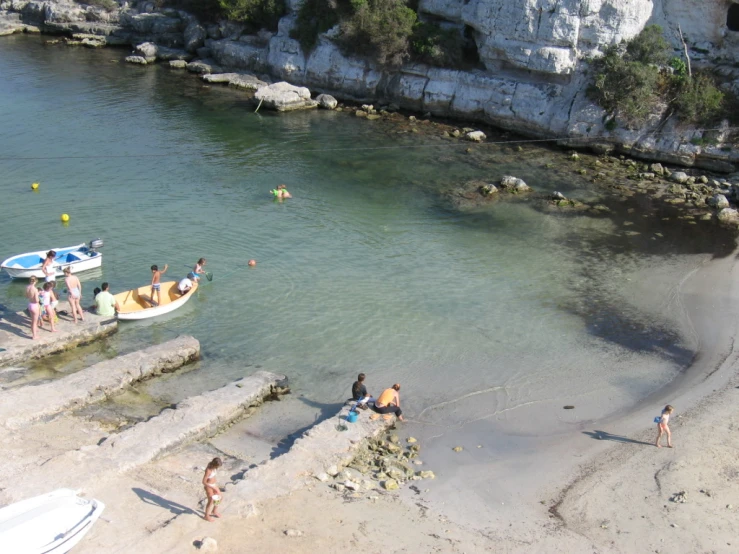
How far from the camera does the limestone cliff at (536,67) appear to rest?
3744cm

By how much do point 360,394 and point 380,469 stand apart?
2.30 meters

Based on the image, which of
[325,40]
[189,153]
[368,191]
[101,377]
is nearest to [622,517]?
[101,377]

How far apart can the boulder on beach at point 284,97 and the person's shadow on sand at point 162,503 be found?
108 ft

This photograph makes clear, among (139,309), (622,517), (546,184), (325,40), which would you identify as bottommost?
(139,309)

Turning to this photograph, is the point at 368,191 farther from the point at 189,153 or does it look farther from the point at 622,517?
the point at 622,517

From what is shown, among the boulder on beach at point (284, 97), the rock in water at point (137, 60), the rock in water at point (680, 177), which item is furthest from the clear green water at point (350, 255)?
the rock in water at point (137, 60)

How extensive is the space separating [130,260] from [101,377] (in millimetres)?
7970

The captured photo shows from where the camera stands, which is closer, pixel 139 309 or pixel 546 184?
pixel 139 309

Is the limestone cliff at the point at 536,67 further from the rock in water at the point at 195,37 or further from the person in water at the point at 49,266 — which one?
the person in water at the point at 49,266

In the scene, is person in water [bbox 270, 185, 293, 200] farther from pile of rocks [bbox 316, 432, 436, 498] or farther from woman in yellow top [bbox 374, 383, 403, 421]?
pile of rocks [bbox 316, 432, 436, 498]

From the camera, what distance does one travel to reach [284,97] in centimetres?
4347

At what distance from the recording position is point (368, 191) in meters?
32.6

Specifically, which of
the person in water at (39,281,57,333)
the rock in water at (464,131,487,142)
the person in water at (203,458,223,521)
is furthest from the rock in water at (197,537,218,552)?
the rock in water at (464,131,487,142)

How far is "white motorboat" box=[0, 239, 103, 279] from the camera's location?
22.3 m
